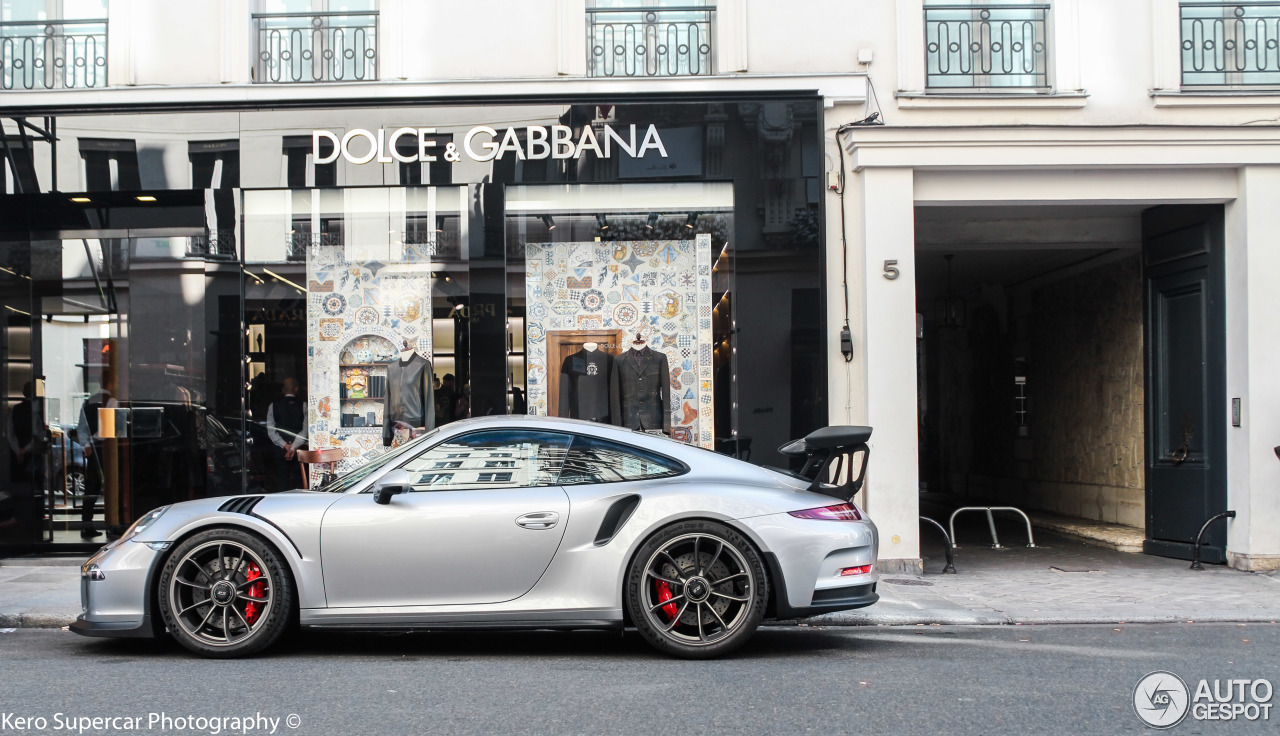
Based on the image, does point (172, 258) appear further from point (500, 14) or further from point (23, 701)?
point (23, 701)

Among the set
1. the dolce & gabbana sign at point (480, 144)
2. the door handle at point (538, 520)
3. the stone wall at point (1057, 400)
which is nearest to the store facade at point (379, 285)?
the dolce & gabbana sign at point (480, 144)

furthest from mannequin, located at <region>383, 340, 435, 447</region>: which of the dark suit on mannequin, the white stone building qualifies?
the dark suit on mannequin

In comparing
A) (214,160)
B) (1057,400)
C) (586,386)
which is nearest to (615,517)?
(586,386)

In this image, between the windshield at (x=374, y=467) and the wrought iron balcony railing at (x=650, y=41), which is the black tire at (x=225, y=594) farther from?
the wrought iron balcony railing at (x=650, y=41)

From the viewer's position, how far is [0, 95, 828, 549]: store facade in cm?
1077

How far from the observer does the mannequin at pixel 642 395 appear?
36.7 ft

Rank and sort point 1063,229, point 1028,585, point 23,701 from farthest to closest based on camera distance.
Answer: point 1063,229
point 1028,585
point 23,701

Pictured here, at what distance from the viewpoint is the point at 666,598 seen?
19.7 ft

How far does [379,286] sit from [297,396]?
1.37 meters

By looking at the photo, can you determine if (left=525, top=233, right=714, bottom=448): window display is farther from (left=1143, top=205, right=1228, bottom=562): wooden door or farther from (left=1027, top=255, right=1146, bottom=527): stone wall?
(left=1027, top=255, right=1146, bottom=527): stone wall

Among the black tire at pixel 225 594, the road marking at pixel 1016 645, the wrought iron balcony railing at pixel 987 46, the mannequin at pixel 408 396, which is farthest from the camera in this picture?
the mannequin at pixel 408 396

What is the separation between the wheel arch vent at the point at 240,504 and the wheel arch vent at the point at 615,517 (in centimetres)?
192

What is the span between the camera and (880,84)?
1080 centimetres

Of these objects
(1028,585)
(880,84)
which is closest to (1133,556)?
(1028,585)
